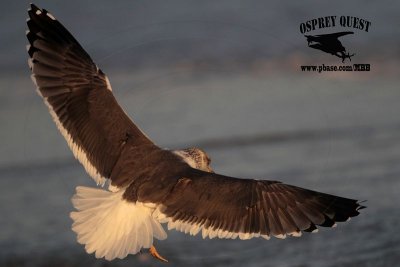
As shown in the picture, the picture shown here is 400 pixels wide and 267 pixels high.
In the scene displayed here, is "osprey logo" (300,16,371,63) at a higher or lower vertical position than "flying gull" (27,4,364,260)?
higher

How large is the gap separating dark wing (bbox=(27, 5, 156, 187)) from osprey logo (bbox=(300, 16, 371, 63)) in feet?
12.0

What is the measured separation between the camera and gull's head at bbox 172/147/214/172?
8312mm

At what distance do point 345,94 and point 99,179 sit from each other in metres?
4.00

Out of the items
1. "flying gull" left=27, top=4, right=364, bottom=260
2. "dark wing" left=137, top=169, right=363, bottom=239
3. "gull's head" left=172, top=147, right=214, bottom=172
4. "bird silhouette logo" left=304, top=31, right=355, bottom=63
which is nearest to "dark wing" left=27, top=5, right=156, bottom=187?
"flying gull" left=27, top=4, right=364, bottom=260

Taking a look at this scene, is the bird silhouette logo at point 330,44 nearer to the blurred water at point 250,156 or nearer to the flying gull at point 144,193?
the blurred water at point 250,156

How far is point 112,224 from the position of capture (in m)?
7.93

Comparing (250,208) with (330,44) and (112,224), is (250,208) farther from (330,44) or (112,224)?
(330,44)

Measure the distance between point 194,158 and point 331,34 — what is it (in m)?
3.89

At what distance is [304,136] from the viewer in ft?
36.5

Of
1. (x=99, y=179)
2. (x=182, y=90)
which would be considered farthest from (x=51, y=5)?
(x=99, y=179)

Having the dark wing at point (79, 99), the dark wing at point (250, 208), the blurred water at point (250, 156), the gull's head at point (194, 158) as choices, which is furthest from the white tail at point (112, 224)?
the blurred water at point (250, 156)

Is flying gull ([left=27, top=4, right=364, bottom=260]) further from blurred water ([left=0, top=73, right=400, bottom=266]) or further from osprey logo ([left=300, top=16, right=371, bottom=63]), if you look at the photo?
osprey logo ([left=300, top=16, right=371, bottom=63])

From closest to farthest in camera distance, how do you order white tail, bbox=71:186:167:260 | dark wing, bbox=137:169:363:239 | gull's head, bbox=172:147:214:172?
dark wing, bbox=137:169:363:239 < white tail, bbox=71:186:167:260 < gull's head, bbox=172:147:214:172

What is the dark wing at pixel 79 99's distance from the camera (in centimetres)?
839
